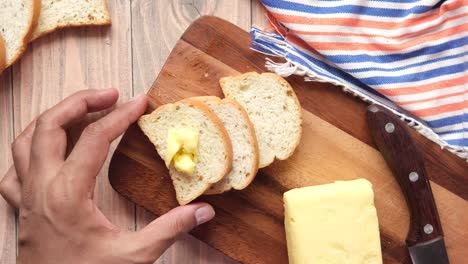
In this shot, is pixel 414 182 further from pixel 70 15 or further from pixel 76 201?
pixel 70 15

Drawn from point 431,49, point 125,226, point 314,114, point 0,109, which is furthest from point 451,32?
point 0,109

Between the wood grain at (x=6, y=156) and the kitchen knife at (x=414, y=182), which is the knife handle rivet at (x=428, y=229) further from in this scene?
the wood grain at (x=6, y=156)

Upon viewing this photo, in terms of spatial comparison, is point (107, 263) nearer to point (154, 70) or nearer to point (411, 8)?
point (154, 70)

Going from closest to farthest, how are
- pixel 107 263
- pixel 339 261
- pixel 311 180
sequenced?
pixel 107 263
pixel 339 261
pixel 311 180

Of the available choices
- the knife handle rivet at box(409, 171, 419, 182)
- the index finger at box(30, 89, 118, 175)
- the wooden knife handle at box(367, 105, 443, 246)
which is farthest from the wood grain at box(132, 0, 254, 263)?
the knife handle rivet at box(409, 171, 419, 182)

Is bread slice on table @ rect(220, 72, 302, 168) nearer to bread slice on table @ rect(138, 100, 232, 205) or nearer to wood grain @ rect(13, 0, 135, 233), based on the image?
bread slice on table @ rect(138, 100, 232, 205)

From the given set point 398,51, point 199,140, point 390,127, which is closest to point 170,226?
point 199,140
